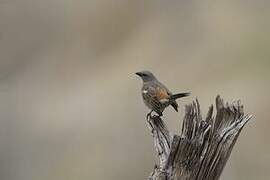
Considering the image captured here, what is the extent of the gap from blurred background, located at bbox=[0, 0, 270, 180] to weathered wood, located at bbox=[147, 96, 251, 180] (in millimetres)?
8915

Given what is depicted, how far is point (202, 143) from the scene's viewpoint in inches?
204

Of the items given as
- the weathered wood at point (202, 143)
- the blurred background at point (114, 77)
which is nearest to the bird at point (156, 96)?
the weathered wood at point (202, 143)

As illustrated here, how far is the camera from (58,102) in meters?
20.3

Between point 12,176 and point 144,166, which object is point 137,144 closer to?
point 144,166

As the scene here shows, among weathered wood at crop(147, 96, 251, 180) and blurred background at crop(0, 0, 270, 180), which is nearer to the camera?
weathered wood at crop(147, 96, 251, 180)

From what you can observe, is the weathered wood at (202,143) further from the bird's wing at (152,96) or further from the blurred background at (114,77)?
the blurred background at (114,77)

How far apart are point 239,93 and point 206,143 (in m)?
11.3

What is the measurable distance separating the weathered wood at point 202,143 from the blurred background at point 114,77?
891 cm

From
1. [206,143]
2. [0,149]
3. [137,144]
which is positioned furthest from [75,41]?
[206,143]

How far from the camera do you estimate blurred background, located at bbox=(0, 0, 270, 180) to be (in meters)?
16.3

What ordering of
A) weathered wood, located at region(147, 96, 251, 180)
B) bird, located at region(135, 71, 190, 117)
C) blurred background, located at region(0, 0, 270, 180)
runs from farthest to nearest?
blurred background, located at region(0, 0, 270, 180) < bird, located at region(135, 71, 190, 117) < weathered wood, located at region(147, 96, 251, 180)

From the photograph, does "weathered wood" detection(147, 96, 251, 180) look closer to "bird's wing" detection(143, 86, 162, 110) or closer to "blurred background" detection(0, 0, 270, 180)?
"bird's wing" detection(143, 86, 162, 110)

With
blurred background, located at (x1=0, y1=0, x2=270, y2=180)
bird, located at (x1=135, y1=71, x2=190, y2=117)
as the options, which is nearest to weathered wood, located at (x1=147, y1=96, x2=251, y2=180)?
bird, located at (x1=135, y1=71, x2=190, y2=117)

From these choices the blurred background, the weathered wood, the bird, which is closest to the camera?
the weathered wood
